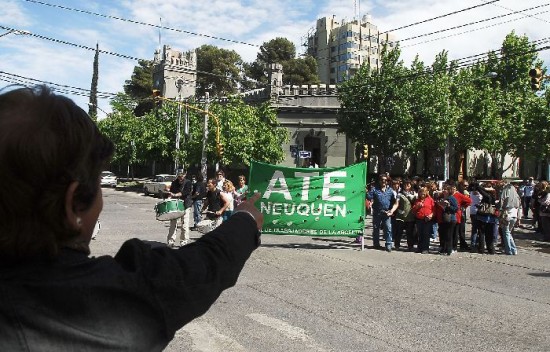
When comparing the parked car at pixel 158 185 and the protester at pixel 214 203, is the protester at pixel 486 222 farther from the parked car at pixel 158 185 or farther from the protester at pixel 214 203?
the parked car at pixel 158 185

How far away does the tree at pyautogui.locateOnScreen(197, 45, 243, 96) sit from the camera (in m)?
77.8

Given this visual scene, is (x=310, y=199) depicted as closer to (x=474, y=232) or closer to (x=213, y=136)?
(x=474, y=232)

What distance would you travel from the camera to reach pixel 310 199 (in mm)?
12781

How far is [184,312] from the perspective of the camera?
134 centimetres

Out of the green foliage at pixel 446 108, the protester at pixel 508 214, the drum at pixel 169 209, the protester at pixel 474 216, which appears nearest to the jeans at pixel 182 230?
the drum at pixel 169 209

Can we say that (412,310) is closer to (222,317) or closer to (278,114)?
(222,317)

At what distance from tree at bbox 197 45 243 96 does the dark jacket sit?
77151 mm

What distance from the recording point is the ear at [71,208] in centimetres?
119

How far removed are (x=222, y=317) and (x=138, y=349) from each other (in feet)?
17.6

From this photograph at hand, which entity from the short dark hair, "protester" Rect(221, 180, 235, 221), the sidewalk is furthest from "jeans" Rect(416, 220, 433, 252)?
the short dark hair

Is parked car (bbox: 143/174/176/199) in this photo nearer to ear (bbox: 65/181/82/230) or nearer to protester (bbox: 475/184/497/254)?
protester (bbox: 475/184/497/254)

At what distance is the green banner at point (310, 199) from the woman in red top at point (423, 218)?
4.58 feet

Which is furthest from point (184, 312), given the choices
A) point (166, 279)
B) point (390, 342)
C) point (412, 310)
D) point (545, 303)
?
point (545, 303)

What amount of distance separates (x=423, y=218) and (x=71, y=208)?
40.9 feet
